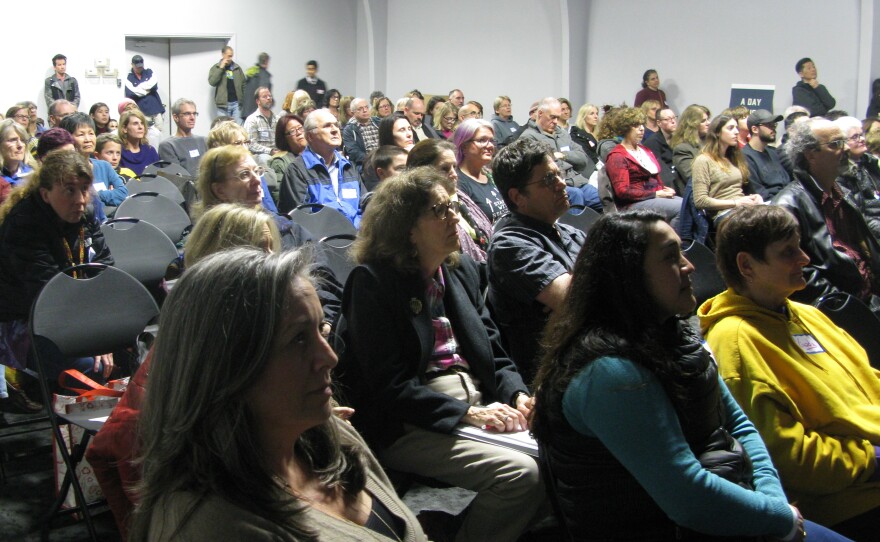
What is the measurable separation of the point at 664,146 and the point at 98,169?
5.09 m

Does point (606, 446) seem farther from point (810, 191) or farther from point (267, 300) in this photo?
point (810, 191)

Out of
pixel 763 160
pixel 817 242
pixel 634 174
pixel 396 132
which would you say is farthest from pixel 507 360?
pixel 763 160

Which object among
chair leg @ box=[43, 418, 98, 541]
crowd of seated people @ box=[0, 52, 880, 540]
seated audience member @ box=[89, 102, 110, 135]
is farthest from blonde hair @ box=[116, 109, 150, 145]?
chair leg @ box=[43, 418, 98, 541]

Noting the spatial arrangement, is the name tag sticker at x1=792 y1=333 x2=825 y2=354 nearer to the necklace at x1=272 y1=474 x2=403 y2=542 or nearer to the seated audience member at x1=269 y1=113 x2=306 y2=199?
the necklace at x1=272 y1=474 x2=403 y2=542

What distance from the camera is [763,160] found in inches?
265

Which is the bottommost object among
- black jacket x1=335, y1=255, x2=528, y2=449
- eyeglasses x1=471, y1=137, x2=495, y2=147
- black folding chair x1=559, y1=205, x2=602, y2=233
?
black jacket x1=335, y1=255, x2=528, y2=449

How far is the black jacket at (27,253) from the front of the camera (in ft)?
11.2

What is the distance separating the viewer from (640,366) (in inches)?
63.4

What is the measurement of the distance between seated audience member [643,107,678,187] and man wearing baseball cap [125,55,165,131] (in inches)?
292

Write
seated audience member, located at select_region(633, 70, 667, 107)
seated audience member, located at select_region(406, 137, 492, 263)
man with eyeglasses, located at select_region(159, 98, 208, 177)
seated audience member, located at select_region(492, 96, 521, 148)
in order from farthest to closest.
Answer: seated audience member, located at select_region(633, 70, 667, 107) < seated audience member, located at select_region(492, 96, 521, 148) < man with eyeglasses, located at select_region(159, 98, 208, 177) < seated audience member, located at select_region(406, 137, 492, 263)

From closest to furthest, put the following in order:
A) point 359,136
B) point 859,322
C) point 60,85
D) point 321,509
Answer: point 321,509 → point 859,322 → point 359,136 → point 60,85

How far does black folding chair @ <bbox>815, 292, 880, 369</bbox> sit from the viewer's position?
110 inches

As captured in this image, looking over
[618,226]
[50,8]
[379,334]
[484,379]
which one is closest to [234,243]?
[379,334]

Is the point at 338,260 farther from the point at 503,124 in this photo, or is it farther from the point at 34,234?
the point at 503,124
